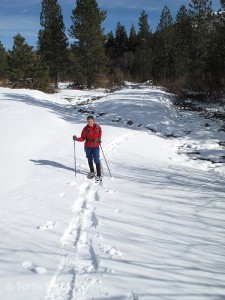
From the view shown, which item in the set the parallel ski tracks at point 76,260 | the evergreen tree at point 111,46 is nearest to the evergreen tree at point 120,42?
the evergreen tree at point 111,46

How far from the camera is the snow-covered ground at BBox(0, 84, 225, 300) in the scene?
371 cm

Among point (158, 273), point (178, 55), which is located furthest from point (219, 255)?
point (178, 55)

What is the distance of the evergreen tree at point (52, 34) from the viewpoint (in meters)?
32.6

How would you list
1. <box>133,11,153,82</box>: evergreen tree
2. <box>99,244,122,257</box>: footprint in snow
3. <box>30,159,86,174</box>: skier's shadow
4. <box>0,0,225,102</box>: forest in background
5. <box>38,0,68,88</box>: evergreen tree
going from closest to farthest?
<box>99,244,122,257</box>: footprint in snow
<box>30,159,86,174</box>: skier's shadow
<box>0,0,225,102</box>: forest in background
<box>38,0,68,88</box>: evergreen tree
<box>133,11,153,82</box>: evergreen tree

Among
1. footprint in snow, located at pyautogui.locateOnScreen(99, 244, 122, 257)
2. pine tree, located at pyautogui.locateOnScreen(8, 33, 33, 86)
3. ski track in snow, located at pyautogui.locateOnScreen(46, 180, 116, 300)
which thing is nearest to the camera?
ski track in snow, located at pyautogui.locateOnScreen(46, 180, 116, 300)

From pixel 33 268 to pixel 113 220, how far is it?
6.54ft

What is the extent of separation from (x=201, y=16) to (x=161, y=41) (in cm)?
517

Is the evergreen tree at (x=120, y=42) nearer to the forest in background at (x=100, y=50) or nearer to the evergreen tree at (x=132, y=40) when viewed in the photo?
the evergreen tree at (x=132, y=40)

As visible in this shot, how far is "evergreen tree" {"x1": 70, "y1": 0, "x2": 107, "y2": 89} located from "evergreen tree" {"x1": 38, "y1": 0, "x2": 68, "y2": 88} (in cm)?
193

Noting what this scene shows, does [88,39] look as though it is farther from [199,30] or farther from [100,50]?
[199,30]

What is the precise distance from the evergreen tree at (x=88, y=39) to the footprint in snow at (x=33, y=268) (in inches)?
1182

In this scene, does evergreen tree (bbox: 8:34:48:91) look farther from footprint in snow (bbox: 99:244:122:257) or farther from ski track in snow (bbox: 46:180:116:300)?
footprint in snow (bbox: 99:244:122:257)

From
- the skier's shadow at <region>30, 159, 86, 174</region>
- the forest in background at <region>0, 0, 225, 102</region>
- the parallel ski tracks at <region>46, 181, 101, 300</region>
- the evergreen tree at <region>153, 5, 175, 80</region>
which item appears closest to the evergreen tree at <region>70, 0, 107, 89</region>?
the forest in background at <region>0, 0, 225, 102</region>

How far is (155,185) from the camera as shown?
7.85 m
